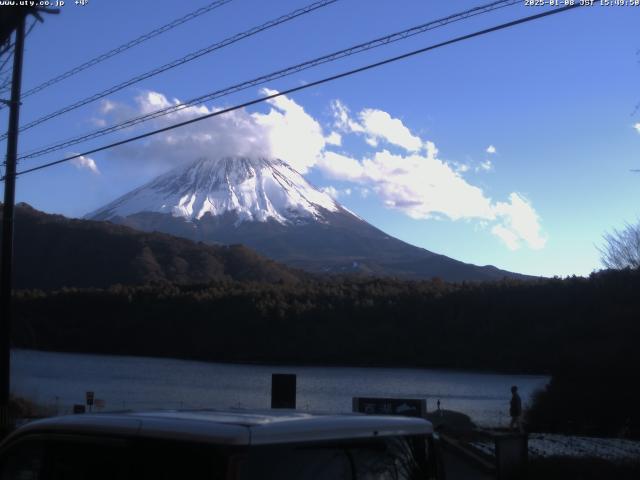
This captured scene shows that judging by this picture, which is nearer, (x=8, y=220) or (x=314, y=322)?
(x=8, y=220)

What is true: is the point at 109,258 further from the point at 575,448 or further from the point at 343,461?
the point at 343,461

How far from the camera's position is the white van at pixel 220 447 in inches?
141

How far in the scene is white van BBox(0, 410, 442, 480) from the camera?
11.7 feet

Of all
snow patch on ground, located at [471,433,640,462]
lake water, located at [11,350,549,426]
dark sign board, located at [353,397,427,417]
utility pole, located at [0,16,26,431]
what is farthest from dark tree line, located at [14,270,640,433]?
utility pole, located at [0,16,26,431]

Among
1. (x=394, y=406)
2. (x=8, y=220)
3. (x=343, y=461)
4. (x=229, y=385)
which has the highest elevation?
(x=8, y=220)

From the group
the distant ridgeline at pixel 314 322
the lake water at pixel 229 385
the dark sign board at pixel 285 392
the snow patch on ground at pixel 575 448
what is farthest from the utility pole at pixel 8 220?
the distant ridgeline at pixel 314 322

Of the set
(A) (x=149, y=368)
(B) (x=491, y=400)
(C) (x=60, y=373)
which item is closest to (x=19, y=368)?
(C) (x=60, y=373)

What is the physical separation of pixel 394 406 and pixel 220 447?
1355 centimetres

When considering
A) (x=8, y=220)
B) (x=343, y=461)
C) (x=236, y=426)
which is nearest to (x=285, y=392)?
(x=8, y=220)

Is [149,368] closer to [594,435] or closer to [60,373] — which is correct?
[60,373]

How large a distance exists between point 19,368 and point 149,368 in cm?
1220

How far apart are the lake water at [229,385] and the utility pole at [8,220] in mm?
14741

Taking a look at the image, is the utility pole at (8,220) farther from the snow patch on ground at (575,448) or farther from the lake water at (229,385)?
the lake water at (229,385)

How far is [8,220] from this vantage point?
639 inches
